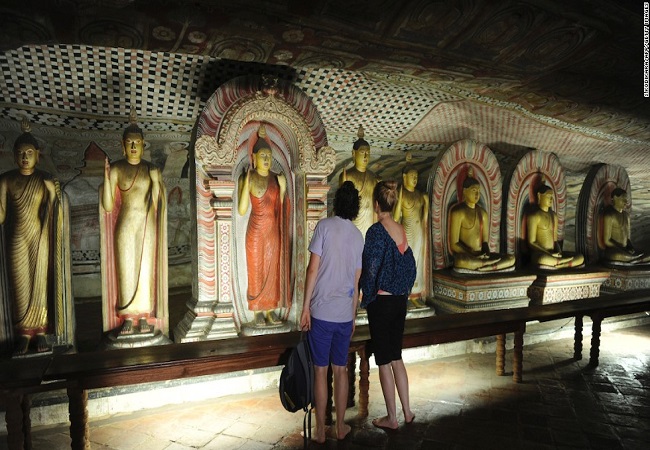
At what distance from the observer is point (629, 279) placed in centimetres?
762

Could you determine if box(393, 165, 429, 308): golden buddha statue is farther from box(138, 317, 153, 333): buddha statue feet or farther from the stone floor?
box(138, 317, 153, 333): buddha statue feet

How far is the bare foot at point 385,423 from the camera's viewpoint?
353cm

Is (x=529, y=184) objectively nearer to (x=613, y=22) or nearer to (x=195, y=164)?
(x=613, y=22)

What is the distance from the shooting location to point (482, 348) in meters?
5.61

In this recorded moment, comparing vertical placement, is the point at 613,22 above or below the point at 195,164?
above

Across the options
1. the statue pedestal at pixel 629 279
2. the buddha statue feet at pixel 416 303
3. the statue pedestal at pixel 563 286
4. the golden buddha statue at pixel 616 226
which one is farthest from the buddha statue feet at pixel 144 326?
the golden buddha statue at pixel 616 226

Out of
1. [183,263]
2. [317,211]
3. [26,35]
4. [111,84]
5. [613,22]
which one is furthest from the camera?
[183,263]

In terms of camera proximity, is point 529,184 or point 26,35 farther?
point 529,184

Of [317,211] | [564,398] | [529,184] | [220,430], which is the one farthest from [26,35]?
[529,184]

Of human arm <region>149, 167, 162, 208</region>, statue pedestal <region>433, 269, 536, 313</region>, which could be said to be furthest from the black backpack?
statue pedestal <region>433, 269, 536, 313</region>

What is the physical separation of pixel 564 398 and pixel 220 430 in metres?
3.09

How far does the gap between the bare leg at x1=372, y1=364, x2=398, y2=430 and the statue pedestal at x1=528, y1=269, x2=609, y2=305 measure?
3963mm

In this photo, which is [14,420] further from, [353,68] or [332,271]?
[353,68]

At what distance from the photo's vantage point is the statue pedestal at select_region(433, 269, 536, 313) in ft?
19.6
